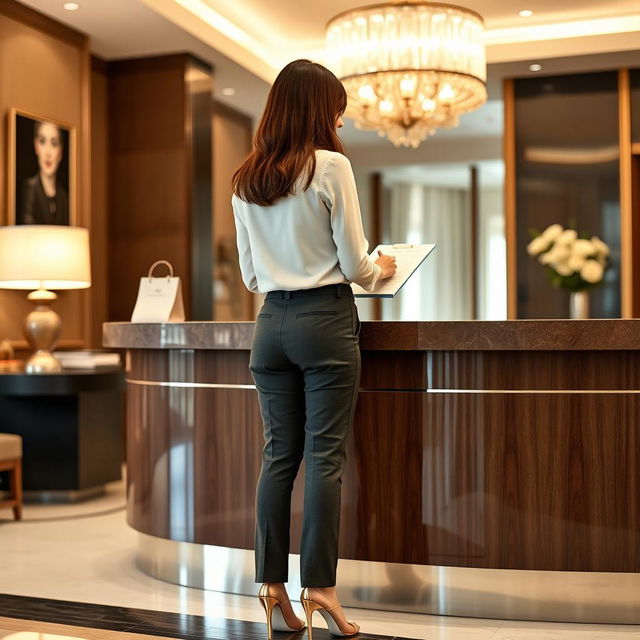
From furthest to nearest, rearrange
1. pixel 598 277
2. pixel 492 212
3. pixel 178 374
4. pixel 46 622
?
pixel 492 212 → pixel 598 277 → pixel 178 374 → pixel 46 622

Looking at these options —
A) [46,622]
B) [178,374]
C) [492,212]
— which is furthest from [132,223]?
[492,212]

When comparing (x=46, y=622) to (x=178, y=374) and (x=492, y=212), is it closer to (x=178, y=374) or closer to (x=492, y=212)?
(x=178, y=374)

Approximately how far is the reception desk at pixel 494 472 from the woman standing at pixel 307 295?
1.22 ft

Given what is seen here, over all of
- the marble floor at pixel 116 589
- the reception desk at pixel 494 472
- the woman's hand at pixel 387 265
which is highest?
the woman's hand at pixel 387 265

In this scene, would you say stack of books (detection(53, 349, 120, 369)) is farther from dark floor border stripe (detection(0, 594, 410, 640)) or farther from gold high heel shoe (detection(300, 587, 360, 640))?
gold high heel shoe (detection(300, 587, 360, 640))

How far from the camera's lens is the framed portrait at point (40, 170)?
5.68 meters

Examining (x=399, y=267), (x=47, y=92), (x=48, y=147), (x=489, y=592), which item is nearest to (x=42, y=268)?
(x=48, y=147)

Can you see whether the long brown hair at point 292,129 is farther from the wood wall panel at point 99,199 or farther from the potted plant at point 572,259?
the wood wall panel at point 99,199

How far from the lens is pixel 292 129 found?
103 inches

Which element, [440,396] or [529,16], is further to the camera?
[529,16]

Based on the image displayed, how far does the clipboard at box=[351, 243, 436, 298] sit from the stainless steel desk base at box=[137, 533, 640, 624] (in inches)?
34.7

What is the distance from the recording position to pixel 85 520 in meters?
4.81

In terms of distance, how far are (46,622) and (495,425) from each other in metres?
1.52

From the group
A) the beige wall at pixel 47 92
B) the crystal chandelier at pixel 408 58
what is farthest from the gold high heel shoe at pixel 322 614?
the beige wall at pixel 47 92
